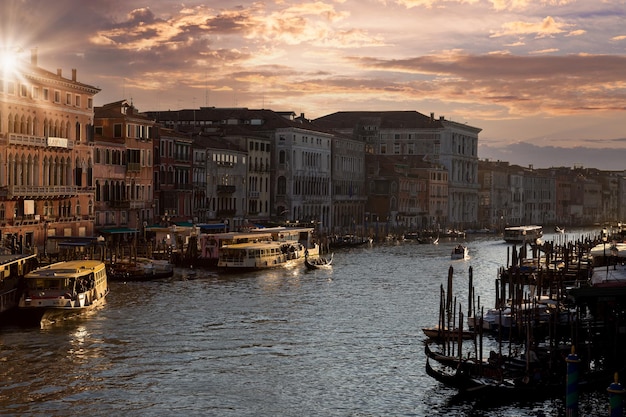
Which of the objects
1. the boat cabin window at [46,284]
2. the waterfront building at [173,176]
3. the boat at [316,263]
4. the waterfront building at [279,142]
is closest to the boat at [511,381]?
the boat cabin window at [46,284]

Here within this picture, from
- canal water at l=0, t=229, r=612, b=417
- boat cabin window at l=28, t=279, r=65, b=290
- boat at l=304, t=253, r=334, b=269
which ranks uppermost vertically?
boat cabin window at l=28, t=279, r=65, b=290

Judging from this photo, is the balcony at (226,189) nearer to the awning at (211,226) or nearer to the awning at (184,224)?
the awning at (211,226)

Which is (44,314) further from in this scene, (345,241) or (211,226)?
(345,241)

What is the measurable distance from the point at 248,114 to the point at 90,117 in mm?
29583

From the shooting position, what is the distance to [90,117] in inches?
2205

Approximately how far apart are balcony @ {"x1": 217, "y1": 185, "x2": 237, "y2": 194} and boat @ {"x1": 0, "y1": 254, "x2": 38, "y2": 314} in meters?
37.5

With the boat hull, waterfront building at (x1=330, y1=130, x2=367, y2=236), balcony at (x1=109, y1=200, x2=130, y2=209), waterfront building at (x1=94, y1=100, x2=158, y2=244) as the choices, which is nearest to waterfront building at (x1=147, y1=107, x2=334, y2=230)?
waterfront building at (x1=330, y1=130, x2=367, y2=236)

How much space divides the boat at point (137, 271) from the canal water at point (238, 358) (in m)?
1.18

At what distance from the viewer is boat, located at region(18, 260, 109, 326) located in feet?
105

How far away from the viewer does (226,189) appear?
73.1m

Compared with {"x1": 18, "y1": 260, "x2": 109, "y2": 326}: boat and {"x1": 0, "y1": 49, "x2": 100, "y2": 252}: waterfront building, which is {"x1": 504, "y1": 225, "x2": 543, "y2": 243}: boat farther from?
{"x1": 18, "y1": 260, "x2": 109, "y2": 326}: boat

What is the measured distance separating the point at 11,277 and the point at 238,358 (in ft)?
29.3

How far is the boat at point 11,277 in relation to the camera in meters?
31.7

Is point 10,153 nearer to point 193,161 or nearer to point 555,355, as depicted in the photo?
point 193,161
